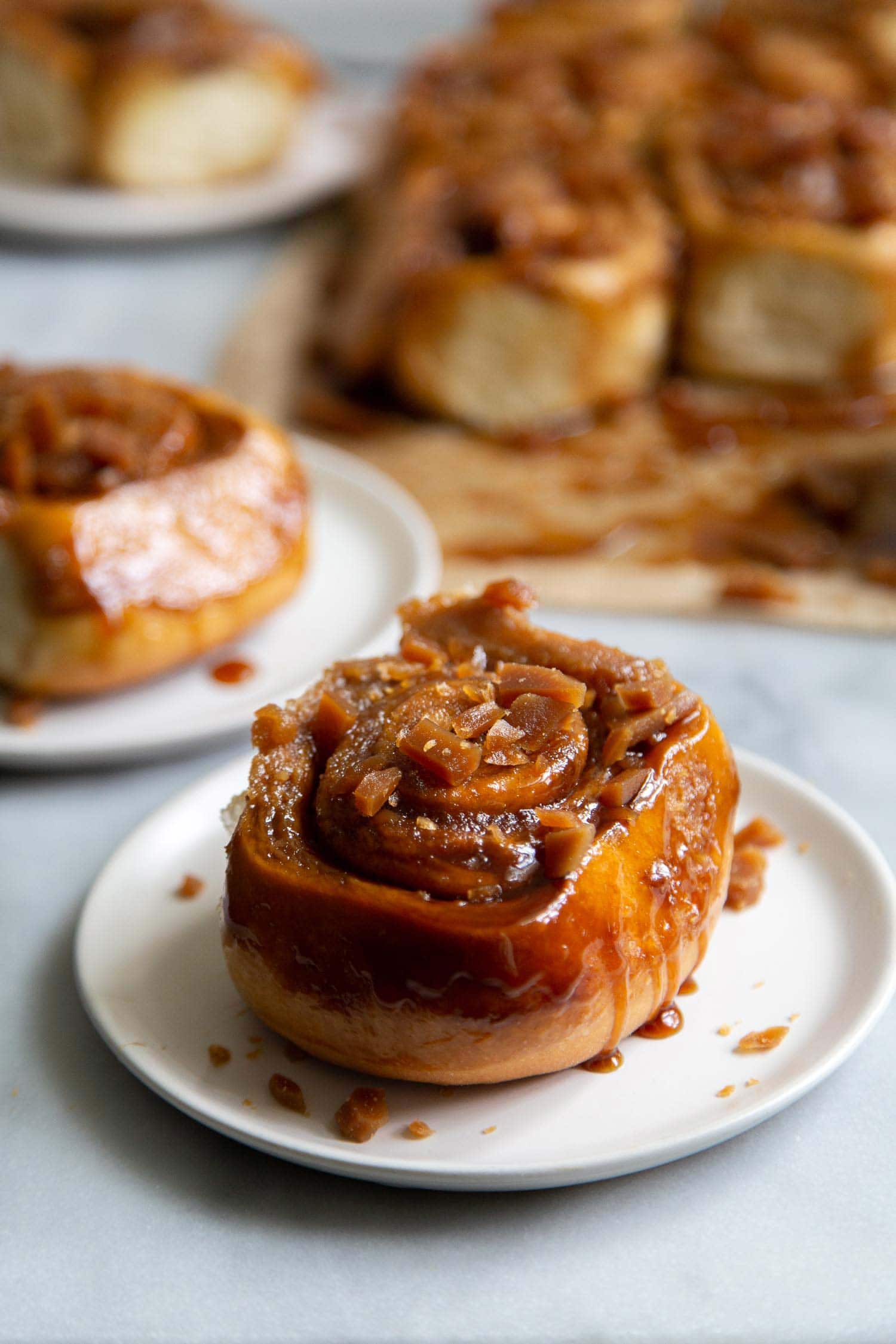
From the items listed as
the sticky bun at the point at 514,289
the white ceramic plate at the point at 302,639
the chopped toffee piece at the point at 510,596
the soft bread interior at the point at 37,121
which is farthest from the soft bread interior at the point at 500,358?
the chopped toffee piece at the point at 510,596

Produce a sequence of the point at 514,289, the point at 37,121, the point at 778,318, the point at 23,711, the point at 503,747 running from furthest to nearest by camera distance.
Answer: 1. the point at 37,121
2. the point at 778,318
3. the point at 514,289
4. the point at 23,711
5. the point at 503,747

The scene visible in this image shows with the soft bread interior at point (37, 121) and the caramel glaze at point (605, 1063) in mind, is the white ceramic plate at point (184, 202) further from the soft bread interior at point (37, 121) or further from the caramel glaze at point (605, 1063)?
the caramel glaze at point (605, 1063)

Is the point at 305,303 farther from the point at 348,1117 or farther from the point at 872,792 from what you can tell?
the point at 348,1117

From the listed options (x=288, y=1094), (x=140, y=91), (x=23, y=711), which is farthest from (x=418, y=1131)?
(x=140, y=91)

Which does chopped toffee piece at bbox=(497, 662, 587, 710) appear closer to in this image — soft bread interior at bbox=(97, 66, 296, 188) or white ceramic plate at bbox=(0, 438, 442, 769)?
white ceramic plate at bbox=(0, 438, 442, 769)

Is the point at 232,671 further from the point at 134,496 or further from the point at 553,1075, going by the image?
the point at 553,1075

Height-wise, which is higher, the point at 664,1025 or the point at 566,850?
the point at 566,850
